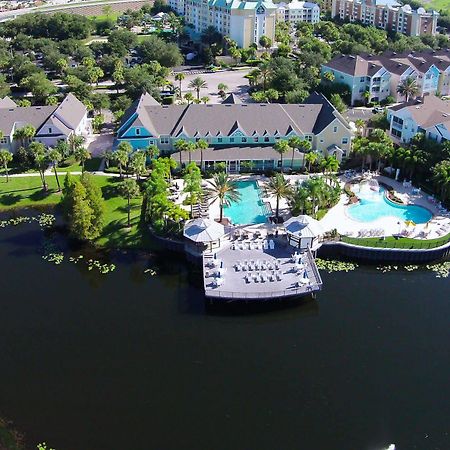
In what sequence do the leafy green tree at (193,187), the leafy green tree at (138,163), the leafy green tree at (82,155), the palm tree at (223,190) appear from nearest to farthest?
the palm tree at (223,190), the leafy green tree at (193,187), the leafy green tree at (138,163), the leafy green tree at (82,155)

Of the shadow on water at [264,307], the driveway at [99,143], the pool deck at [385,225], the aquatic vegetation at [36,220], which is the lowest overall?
the shadow on water at [264,307]

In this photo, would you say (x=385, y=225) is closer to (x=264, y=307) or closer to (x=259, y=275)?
(x=259, y=275)

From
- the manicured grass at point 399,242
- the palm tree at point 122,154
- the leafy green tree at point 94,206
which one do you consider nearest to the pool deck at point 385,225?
the manicured grass at point 399,242

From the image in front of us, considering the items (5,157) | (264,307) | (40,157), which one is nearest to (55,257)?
(40,157)

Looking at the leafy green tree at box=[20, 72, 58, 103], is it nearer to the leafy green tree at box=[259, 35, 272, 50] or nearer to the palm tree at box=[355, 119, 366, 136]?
the palm tree at box=[355, 119, 366, 136]

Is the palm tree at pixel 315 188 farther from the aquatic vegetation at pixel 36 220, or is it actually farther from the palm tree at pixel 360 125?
the aquatic vegetation at pixel 36 220

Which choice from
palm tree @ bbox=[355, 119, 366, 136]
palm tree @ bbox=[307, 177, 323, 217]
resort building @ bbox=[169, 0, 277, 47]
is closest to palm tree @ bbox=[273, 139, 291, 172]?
palm tree @ bbox=[307, 177, 323, 217]
